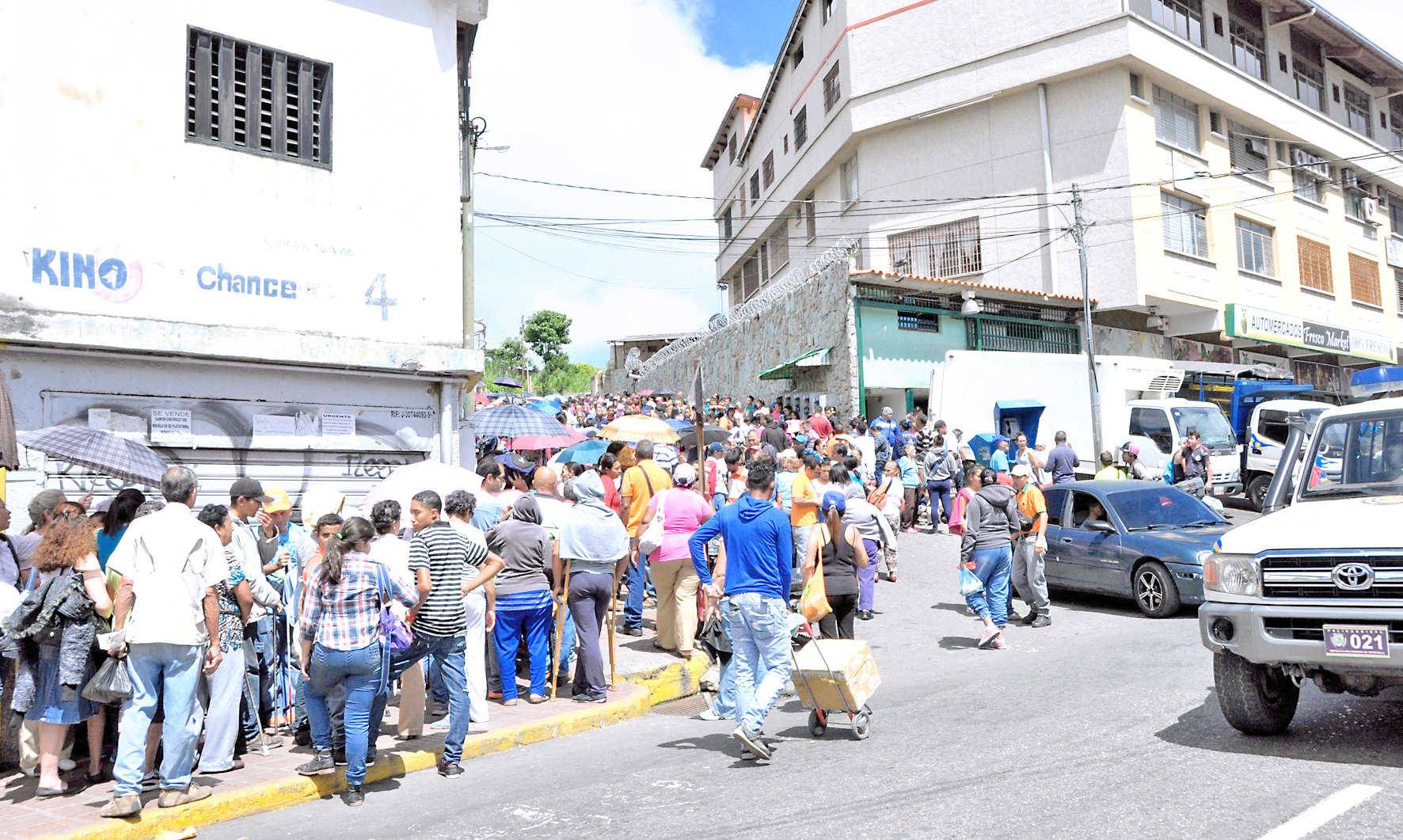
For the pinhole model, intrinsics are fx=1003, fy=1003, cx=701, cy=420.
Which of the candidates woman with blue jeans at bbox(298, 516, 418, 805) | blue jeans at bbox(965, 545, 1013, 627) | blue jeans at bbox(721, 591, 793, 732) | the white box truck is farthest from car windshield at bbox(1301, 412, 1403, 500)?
the white box truck

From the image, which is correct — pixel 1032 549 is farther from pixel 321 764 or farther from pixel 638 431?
pixel 321 764

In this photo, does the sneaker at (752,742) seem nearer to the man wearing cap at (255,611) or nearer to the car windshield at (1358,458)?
the man wearing cap at (255,611)

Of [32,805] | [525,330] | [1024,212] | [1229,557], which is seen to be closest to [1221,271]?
[1024,212]

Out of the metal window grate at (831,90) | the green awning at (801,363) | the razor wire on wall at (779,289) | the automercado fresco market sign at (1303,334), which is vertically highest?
the metal window grate at (831,90)

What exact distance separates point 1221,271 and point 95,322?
99.0 ft

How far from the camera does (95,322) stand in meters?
9.76

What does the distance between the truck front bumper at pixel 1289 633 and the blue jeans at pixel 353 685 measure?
495 cm

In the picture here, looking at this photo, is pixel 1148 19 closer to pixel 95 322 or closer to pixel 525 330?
pixel 95 322

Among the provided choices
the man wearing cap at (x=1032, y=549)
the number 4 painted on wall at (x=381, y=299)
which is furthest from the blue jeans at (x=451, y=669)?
the man wearing cap at (x=1032, y=549)

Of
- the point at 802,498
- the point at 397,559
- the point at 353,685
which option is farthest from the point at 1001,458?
the point at 353,685

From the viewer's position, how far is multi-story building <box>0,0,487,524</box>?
976 cm

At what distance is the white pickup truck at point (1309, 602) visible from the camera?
531 centimetres

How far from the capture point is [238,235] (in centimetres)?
1094

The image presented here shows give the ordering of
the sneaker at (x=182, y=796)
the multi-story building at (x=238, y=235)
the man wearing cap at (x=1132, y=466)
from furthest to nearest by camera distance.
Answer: the man wearing cap at (x=1132, y=466) < the multi-story building at (x=238, y=235) < the sneaker at (x=182, y=796)
